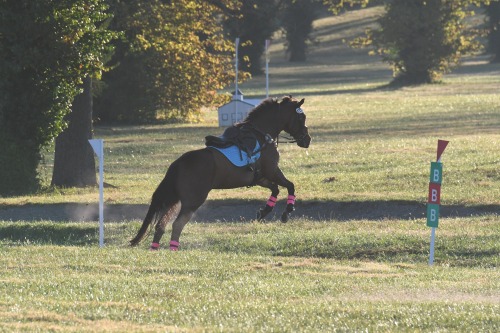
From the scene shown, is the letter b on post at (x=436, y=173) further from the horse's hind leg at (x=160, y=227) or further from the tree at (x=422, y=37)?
the tree at (x=422, y=37)

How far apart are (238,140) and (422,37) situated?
58.2 metres

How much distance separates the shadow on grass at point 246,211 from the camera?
22.3m

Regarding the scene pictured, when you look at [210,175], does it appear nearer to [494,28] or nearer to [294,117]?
[294,117]

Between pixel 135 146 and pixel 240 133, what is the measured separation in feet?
65.7

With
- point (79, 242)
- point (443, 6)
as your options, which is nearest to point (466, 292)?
point (79, 242)

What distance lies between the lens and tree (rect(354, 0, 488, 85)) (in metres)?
73.1

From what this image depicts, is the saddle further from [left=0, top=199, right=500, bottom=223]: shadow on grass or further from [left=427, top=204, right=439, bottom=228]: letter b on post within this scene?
[left=0, top=199, right=500, bottom=223]: shadow on grass

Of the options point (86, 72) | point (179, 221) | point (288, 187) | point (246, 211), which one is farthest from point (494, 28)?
point (179, 221)

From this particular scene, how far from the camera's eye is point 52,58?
959 inches

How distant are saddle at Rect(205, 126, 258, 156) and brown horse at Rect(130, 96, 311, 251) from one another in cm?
5

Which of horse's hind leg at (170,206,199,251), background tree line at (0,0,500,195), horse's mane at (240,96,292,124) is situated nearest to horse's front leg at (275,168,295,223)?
horse's mane at (240,96,292,124)

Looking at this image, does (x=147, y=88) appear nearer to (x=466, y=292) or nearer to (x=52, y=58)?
(x=52, y=58)

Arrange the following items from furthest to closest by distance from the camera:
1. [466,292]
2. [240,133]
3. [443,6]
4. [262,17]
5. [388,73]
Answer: [388,73]
[443,6]
[262,17]
[240,133]
[466,292]

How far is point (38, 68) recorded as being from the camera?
2461 cm
